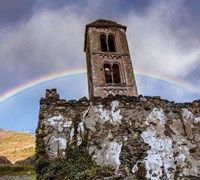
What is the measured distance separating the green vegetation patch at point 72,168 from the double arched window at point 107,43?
26.3m

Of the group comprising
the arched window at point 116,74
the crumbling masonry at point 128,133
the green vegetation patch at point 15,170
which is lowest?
the crumbling masonry at point 128,133

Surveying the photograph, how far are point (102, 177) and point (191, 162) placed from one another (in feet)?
8.33

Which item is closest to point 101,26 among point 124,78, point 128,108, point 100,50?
point 100,50

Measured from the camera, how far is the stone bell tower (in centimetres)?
2688

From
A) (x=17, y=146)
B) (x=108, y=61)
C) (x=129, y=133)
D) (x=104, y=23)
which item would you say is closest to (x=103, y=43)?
(x=104, y=23)

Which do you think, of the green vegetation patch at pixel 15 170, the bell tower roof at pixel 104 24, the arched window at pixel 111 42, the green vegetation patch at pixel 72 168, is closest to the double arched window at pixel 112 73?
the arched window at pixel 111 42

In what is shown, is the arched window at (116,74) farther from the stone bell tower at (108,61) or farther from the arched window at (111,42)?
the arched window at (111,42)

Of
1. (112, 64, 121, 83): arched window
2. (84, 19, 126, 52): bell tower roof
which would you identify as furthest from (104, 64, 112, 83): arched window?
(84, 19, 126, 52): bell tower roof

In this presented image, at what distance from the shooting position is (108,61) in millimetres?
29984

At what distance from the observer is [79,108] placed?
7090mm

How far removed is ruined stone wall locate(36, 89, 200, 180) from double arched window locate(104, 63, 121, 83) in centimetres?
2139

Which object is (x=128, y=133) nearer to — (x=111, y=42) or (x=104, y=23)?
(x=111, y=42)

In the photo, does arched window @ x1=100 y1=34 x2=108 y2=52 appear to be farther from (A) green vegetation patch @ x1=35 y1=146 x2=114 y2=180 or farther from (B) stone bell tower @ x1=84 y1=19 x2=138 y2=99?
(A) green vegetation patch @ x1=35 y1=146 x2=114 y2=180

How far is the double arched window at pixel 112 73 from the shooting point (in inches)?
1137
